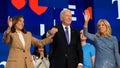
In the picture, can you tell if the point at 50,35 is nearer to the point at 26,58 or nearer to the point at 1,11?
the point at 26,58

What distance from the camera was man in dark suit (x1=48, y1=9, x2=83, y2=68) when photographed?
3.83 m

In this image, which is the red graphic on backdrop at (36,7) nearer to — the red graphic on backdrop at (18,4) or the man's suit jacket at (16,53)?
the red graphic on backdrop at (18,4)

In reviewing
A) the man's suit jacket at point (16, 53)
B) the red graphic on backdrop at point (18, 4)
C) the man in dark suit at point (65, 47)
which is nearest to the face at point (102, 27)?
the man in dark suit at point (65, 47)

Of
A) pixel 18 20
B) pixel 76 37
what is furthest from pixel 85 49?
pixel 18 20

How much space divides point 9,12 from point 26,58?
5.56ft

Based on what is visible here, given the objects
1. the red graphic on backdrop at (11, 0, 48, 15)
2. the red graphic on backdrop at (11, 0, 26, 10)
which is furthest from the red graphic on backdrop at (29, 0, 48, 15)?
the red graphic on backdrop at (11, 0, 26, 10)

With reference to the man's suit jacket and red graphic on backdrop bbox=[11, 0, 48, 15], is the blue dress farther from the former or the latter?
red graphic on backdrop bbox=[11, 0, 48, 15]

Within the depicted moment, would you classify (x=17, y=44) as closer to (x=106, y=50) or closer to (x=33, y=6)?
(x=106, y=50)

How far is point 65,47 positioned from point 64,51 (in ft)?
0.15

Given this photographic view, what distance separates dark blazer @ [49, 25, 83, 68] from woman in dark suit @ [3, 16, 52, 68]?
0.40 feet

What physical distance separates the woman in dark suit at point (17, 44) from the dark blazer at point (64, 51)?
4.8 inches

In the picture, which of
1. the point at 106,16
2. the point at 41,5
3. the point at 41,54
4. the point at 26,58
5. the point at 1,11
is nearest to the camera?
the point at 26,58

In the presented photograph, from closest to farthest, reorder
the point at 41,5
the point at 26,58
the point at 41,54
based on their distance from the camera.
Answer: the point at 26,58, the point at 41,54, the point at 41,5

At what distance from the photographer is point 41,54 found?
4766 millimetres
